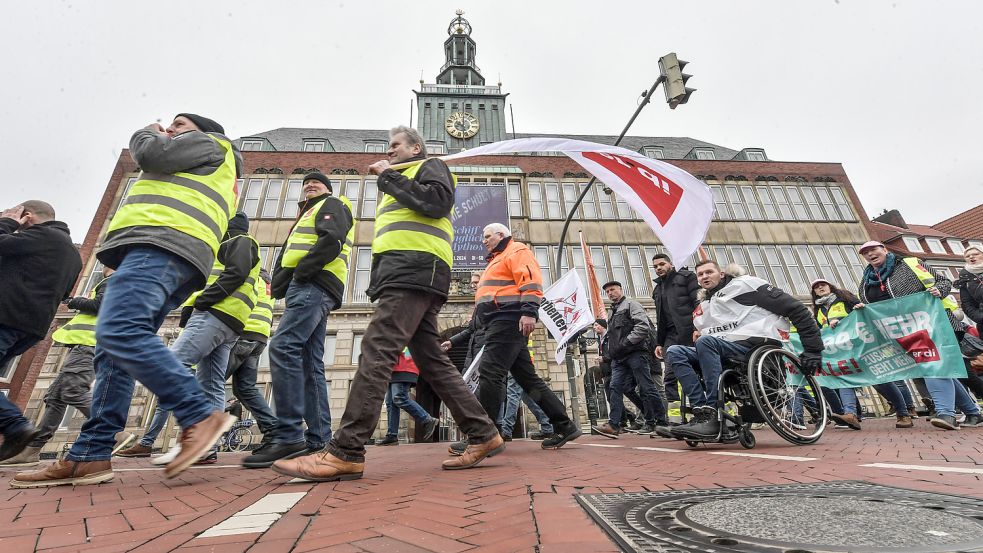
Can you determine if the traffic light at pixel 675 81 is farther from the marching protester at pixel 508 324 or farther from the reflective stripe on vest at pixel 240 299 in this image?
the reflective stripe on vest at pixel 240 299

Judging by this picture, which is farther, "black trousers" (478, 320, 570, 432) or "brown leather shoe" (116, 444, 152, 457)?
"brown leather shoe" (116, 444, 152, 457)

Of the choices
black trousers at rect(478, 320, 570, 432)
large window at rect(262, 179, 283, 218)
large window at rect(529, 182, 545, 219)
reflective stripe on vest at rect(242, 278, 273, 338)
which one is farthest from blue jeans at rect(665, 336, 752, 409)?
large window at rect(262, 179, 283, 218)

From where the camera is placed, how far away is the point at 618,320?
20.7 feet

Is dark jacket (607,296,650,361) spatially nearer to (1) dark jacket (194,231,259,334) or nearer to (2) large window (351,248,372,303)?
(1) dark jacket (194,231,259,334)

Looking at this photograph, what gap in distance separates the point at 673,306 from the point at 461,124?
2254cm

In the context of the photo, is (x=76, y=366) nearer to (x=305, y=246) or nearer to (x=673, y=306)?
(x=305, y=246)

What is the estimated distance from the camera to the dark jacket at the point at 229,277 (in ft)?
11.9

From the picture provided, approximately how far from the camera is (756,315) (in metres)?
4.04

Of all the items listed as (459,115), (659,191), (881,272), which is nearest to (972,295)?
(881,272)

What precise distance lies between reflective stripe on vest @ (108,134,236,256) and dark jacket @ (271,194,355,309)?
65 centimetres

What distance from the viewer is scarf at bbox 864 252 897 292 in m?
5.70

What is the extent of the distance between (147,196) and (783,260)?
2280cm

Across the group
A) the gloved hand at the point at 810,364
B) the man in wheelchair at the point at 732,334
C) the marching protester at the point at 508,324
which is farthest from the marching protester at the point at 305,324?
the gloved hand at the point at 810,364

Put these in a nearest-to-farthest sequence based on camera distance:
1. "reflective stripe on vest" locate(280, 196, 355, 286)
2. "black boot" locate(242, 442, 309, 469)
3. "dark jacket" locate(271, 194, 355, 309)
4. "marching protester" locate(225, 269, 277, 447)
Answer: "black boot" locate(242, 442, 309, 469), "dark jacket" locate(271, 194, 355, 309), "reflective stripe on vest" locate(280, 196, 355, 286), "marching protester" locate(225, 269, 277, 447)
